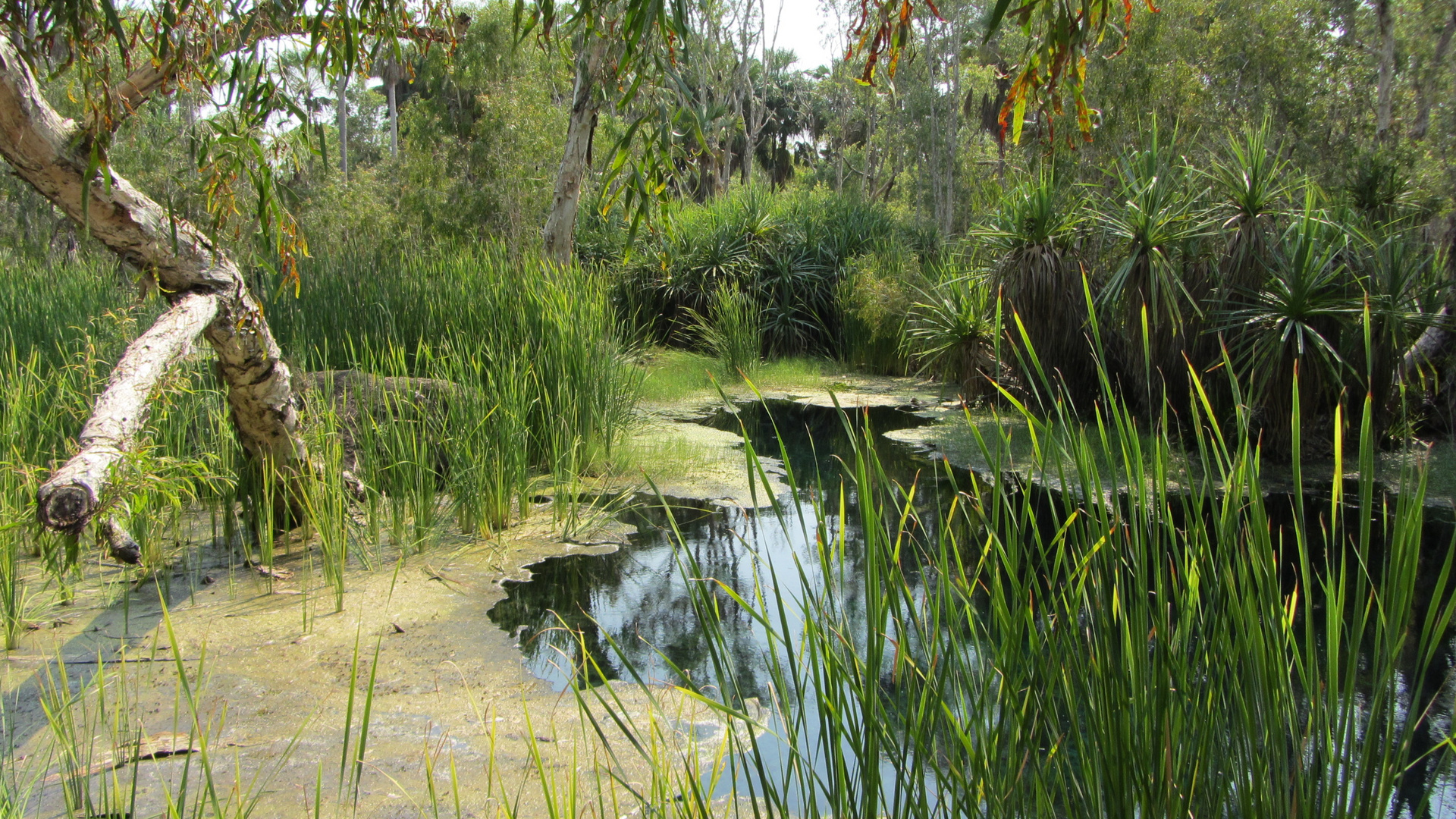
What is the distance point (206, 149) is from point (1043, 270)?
19.6 ft

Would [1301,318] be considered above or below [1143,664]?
above

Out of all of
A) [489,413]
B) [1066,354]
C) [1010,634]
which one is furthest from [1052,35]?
[1066,354]

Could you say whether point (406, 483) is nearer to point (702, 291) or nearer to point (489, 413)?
point (489, 413)

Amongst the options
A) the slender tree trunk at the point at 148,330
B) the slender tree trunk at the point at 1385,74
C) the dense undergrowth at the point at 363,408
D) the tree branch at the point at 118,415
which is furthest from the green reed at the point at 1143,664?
the slender tree trunk at the point at 1385,74

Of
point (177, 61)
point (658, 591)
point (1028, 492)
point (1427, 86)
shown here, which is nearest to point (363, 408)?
point (658, 591)

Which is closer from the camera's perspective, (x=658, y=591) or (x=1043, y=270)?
(x=658, y=591)

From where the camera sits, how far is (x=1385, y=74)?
14672 millimetres

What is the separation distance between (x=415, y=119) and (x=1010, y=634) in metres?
19.5

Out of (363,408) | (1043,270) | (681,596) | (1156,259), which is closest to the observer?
(681,596)

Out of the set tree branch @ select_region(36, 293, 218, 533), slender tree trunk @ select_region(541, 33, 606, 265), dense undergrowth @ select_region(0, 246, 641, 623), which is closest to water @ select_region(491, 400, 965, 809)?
dense undergrowth @ select_region(0, 246, 641, 623)

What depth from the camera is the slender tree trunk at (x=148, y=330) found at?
2.61 meters

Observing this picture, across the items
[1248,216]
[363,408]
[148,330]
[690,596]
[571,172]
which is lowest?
[690,596]

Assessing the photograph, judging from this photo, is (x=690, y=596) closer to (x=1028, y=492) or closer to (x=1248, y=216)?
(x=1028, y=492)

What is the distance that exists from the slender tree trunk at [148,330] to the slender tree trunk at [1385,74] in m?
15.9
